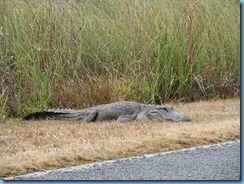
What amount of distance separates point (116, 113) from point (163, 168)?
3337 mm

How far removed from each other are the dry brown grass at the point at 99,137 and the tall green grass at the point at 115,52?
0.98m

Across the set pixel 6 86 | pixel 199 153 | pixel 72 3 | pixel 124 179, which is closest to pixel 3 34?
pixel 6 86

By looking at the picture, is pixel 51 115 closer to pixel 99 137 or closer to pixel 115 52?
Result: pixel 99 137

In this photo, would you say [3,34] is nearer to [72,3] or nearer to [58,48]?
[58,48]

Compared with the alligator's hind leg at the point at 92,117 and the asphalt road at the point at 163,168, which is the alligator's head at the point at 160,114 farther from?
the asphalt road at the point at 163,168

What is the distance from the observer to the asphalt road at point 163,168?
524 cm

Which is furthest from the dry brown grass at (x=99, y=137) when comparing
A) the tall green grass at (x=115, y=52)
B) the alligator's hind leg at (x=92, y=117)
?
the tall green grass at (x=115, y=52)

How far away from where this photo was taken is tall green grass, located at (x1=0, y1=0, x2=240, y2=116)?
9398mm

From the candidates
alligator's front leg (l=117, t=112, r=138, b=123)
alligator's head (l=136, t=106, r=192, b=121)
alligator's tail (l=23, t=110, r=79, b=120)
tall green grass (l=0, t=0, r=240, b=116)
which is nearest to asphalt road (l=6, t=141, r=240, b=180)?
alligator's head (l=136, t=106, r=192, b=121)

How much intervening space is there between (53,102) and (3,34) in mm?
1123

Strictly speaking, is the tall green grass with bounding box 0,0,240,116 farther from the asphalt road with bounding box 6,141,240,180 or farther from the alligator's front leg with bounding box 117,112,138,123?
the asphalt road with bounding box 6,141,240,180

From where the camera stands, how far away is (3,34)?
9.63m

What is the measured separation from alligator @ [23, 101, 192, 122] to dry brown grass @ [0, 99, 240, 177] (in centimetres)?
21

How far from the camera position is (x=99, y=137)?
23.0ft
